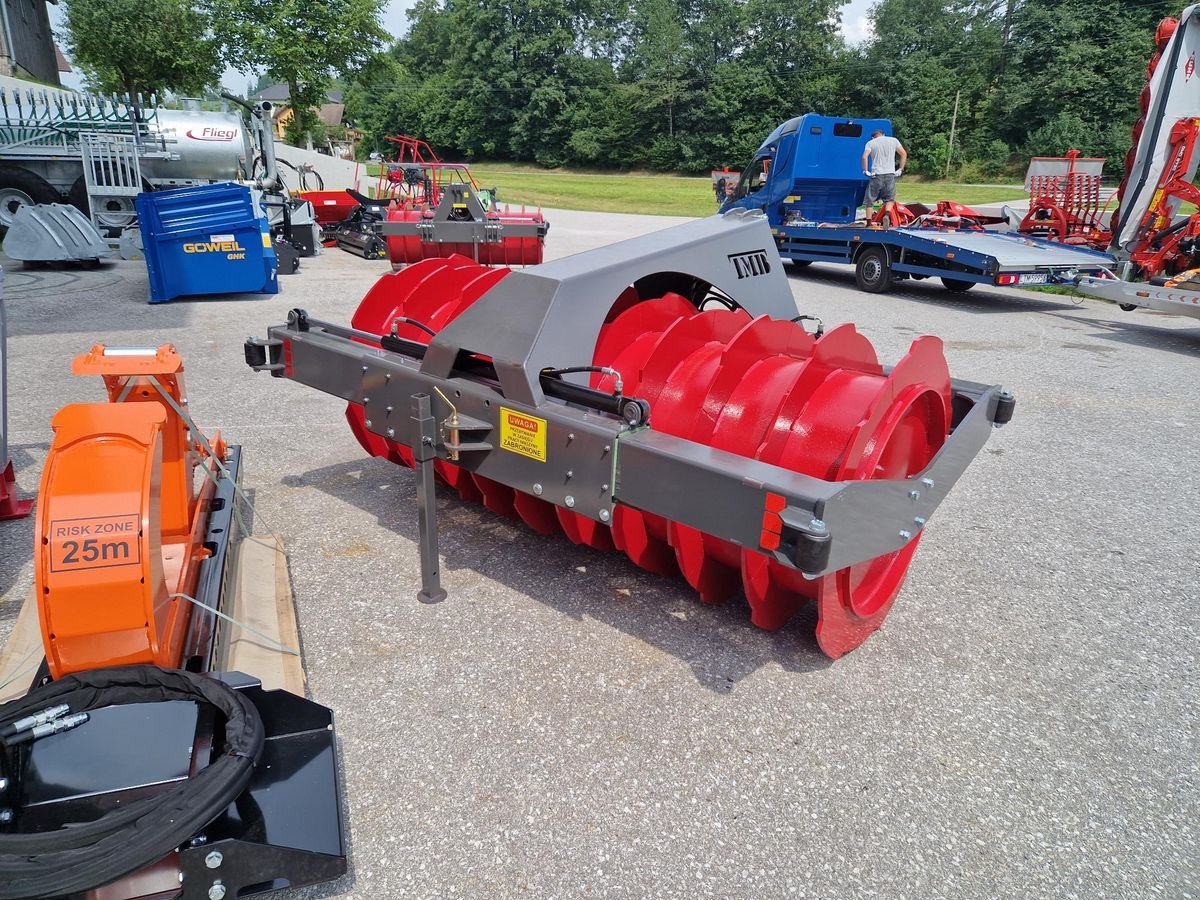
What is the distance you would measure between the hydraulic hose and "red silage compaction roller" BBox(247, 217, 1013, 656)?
3.76ft

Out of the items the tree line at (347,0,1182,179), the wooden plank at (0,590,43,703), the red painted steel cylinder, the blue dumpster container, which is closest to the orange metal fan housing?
the wooden plank at (0,590,43,703)

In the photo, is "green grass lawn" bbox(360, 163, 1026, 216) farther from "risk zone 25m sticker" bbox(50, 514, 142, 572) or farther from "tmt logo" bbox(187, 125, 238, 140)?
"risk zone 25m sticker" bbox(50, 514, 142, 572)

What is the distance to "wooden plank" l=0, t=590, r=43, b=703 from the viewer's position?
2.39 metres

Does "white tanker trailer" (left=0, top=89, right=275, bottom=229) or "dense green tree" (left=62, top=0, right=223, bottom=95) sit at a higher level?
"dense green tree" (left=62, top=0, right=223, bottom=95)

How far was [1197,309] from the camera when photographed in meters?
8.30

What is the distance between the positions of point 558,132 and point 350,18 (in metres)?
32.8

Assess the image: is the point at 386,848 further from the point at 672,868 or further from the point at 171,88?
the point at 171,88

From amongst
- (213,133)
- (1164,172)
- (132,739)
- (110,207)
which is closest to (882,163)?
(1164,172)

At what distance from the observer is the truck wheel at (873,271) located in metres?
11.8

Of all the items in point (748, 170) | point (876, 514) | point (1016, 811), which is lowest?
point (1016, 811)

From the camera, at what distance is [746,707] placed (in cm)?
260

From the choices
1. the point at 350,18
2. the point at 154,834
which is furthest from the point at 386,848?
the point at 350,18

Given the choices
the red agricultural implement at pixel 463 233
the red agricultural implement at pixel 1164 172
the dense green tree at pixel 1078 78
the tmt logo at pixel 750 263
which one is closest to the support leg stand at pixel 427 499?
the tmt logo at pixel 750 263

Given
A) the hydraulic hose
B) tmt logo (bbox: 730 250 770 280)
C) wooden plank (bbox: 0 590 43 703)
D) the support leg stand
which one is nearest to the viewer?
the hydraulic hose
